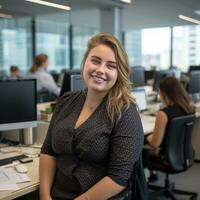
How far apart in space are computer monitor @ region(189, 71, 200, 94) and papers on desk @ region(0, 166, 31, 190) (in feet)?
11.7

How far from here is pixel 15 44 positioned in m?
9.38

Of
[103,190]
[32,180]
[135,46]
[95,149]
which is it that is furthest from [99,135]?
[135,46]

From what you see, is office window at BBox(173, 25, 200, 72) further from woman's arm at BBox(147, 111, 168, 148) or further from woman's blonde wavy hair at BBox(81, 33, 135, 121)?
woman's blonde wavy hair at BBox(81, 33, 135, 121)

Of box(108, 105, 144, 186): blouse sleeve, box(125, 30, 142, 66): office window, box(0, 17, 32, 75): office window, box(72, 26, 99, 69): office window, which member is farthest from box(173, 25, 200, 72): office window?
box(108, 105, 144, 186): blouse sleeve

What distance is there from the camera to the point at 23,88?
8.03 feet

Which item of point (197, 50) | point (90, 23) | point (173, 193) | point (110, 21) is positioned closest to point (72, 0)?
point (110, 21)

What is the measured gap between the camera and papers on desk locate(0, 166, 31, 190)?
1.78 metres

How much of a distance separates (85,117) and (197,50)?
359 inches

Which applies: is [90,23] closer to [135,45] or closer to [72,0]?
[135,45]

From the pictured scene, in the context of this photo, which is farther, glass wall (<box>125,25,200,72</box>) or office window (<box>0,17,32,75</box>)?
glass wall (<box>125,25,200,72</box>)

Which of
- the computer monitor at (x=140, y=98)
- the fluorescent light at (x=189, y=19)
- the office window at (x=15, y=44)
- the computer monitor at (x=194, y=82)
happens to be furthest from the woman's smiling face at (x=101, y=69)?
the fluorescent light at (x=189, y=19)

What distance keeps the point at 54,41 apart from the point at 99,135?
9.23 meters

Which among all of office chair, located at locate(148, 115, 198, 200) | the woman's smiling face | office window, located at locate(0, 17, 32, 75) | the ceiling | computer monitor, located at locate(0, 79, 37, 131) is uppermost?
the ceiling

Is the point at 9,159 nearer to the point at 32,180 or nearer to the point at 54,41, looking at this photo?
the point at 32,180
